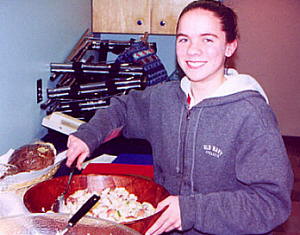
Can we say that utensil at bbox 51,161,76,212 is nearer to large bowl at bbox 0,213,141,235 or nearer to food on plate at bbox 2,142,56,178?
food on plate at bbox 2,142,56,178

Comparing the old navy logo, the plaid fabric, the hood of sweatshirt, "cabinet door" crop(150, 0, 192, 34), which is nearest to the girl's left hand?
the old navy logo

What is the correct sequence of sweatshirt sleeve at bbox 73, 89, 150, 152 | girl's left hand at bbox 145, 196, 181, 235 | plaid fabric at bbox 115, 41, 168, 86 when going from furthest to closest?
plaid fabric at bbox 115, 41, 168, 86 → sweatshirt sleeve at bbox 73, 89, 150, 152 → girl's left hand at bbox 145, 196, 181, 235

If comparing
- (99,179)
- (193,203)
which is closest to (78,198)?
(99,179)

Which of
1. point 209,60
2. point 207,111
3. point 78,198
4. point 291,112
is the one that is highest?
point 209,60

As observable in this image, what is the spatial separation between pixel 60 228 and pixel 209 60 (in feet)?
2.22

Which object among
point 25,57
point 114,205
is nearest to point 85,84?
point 25,57

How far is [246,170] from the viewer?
40.9 inches

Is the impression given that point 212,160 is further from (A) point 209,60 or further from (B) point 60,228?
(B) point 60,228

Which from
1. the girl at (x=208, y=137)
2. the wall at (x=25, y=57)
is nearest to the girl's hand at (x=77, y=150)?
the girl at (x=208, y=137)

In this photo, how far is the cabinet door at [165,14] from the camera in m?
2.94

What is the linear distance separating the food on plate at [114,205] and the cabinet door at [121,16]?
199 centimetres

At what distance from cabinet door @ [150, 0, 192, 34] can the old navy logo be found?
1.91m

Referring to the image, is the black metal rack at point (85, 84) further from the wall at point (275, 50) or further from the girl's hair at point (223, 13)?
the wall at point (275, 50)

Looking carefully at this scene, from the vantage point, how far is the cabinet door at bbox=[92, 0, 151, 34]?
2.94 m
